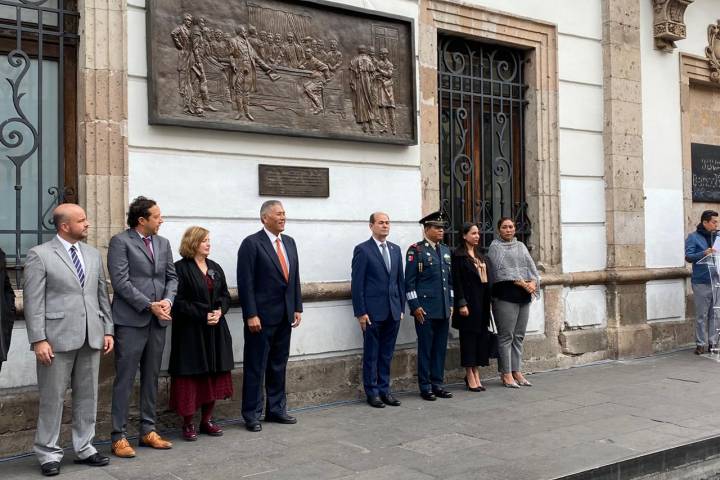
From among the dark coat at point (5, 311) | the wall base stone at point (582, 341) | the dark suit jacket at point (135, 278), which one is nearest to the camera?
the dark coat at point (5, 311)

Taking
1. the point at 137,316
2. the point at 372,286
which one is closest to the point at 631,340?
the point at 372,286

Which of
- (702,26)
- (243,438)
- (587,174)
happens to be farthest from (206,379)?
(702,26)

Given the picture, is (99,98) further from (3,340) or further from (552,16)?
(552,16)

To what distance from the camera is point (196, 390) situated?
6.42 metres

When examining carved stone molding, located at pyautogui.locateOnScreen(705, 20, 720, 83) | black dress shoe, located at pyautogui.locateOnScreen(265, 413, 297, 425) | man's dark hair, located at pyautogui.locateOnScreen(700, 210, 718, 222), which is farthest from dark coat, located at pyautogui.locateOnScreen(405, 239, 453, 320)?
carved stone molding, located at pyautogui.locateOnScreen(705, 20, 720, 83)

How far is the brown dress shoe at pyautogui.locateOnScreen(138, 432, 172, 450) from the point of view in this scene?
19.9ft

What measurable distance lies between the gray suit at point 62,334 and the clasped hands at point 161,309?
0.41 meters

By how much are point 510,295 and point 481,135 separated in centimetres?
218

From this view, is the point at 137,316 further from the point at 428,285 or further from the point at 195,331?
the point at 428,285

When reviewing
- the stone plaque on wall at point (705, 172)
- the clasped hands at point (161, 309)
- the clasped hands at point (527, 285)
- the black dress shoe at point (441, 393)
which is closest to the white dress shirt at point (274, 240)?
the clasped hands at point (161, 309)

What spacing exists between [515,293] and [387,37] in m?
3.08

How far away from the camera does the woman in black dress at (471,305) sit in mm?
8250

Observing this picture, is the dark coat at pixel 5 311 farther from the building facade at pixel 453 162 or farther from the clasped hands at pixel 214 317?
the clasped hands at pixel 214 317

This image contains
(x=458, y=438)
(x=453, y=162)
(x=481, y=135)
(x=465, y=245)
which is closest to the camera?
(x=458, y=438)
